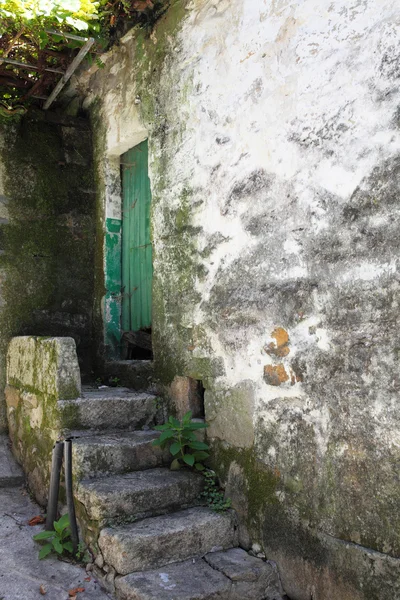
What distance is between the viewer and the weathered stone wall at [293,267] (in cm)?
222

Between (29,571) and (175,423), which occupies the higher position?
(175,423)

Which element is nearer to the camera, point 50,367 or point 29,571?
point 29,571

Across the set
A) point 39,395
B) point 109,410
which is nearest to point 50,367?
point 39,395

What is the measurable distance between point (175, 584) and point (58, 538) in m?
0.76

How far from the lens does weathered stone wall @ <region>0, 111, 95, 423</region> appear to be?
4.30 m

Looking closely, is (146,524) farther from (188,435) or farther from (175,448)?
(188,435)

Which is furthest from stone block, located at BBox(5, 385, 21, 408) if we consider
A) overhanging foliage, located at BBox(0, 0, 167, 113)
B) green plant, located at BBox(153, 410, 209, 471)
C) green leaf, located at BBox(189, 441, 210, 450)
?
overhanging foliage, located at BBox(0, 0, 167, 113)

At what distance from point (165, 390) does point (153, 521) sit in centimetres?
94

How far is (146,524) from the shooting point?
2.73 m

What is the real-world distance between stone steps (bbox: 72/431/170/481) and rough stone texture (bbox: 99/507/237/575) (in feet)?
1.26

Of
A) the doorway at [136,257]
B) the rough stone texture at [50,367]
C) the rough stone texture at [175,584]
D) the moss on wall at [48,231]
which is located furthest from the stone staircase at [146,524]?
the moss on wall at [48,231]

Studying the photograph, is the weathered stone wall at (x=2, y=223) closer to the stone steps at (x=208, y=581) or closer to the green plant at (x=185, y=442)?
the green plant at (x=185, y=442)

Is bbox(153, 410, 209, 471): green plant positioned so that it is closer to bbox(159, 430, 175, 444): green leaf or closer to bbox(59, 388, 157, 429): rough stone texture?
bbox(159, 430, 175, 444): green leaf

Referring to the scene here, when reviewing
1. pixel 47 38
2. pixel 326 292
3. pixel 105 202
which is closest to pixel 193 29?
pixel 47 38
